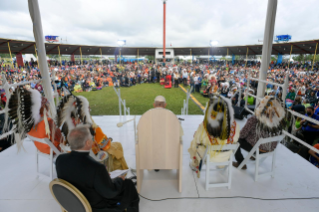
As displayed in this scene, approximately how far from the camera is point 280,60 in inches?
691

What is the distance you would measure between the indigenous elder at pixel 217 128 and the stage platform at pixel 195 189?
1.19 ft

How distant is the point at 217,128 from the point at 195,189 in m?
0.69

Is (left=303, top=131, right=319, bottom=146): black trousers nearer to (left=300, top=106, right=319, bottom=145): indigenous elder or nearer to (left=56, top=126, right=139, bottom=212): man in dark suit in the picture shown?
(left=300, top=106, right=319, bottom=145): indigenous elder

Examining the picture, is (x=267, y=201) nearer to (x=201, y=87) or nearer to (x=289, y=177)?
(x=289, y=177)

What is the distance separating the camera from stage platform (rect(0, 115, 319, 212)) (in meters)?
1.58

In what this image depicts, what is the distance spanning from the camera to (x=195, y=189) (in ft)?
5.89

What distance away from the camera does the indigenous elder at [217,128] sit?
156 centimetres

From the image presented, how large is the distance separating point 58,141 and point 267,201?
2195 mm

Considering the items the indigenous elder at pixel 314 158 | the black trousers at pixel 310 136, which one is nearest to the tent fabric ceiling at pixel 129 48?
the black trousers at pixel 310 136

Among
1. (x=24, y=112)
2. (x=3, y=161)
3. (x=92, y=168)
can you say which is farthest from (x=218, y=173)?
(x=3, y=161)

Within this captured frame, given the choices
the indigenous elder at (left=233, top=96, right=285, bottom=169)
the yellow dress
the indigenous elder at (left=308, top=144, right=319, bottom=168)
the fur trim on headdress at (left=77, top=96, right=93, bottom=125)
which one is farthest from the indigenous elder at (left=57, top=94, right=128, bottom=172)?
the indigenous elder at (left=308, top=144, right=319, bottom=168)

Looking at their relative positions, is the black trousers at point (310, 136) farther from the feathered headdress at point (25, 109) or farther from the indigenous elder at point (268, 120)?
the feathered headdress at point (25, 109)

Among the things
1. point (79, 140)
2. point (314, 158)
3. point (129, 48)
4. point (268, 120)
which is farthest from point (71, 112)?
point (129, 48)

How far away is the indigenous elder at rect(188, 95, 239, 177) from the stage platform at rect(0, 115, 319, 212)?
0.36 metres
